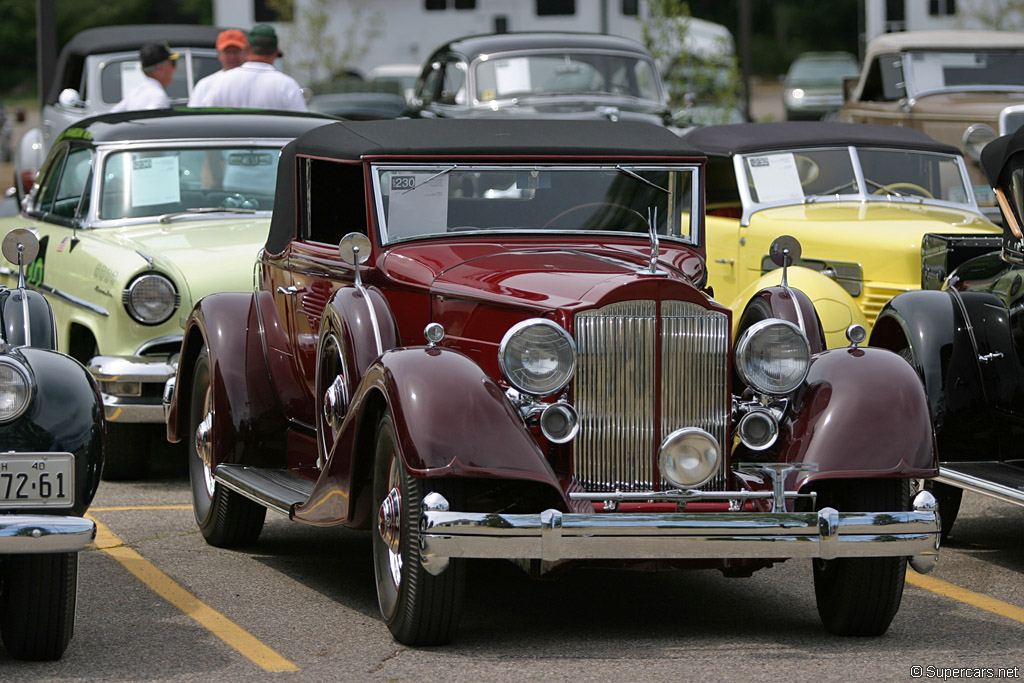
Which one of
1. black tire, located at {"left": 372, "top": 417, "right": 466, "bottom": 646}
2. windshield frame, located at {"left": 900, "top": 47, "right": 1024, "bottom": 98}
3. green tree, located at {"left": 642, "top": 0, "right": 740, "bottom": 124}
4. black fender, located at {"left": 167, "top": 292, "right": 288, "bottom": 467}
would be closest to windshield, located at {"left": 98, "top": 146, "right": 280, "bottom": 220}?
black fender, located at {"left": 167, "top": 292, "right": 288, "bottom": 467}

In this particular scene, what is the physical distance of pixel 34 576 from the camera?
4.87m

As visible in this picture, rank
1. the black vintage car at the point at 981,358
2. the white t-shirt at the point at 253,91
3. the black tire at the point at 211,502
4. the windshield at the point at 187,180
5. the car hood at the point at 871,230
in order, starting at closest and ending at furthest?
the black vintage car at the point at 981,358 < the black tire at the point at 211,502 < the car hood at the point at 871,230 < the windshield at the point at 187,180 < the white t-shirt at the point at 253,91

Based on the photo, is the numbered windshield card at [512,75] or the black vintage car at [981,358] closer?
the black vintage car at [981,358]

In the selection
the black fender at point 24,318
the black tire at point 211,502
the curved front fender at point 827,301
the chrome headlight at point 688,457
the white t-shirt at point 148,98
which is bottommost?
the black tire at point 211,502

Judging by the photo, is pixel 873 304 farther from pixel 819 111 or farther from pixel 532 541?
pixel 819 111

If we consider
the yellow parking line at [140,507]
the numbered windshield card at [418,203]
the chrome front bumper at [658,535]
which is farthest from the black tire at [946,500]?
the yellow parking line at [140,507]

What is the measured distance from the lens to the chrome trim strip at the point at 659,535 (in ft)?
15.8

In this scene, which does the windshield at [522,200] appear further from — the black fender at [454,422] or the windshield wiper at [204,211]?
the windshield wiper at [204,211]

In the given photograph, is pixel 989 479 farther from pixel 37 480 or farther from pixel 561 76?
pixel 561 76

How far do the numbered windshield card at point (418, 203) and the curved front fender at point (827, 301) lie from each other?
8.37 feet

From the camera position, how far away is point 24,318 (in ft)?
18.0

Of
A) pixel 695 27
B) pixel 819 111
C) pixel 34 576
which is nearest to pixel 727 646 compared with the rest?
pixel 34 576

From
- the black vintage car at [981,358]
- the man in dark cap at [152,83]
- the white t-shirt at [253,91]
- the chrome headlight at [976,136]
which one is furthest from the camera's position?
the chrome headlight at [976,136]

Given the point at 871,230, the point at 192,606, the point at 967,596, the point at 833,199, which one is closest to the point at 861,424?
the point at 967,596
